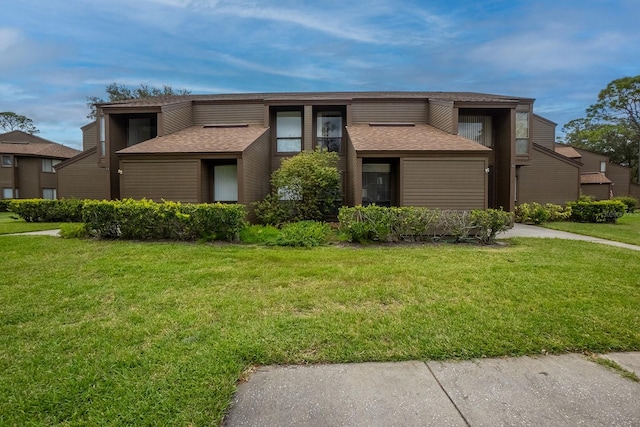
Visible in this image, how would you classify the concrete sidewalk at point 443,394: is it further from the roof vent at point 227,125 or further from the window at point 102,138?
the window at point 102,138

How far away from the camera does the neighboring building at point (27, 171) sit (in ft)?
94.1

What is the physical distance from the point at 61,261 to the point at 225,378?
596cm

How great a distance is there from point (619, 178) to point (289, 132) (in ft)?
112

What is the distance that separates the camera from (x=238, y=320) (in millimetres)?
3689

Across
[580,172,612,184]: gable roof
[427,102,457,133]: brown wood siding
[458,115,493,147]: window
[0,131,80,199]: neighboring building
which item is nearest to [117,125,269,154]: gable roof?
[427,102,457,133]: brown wood siding

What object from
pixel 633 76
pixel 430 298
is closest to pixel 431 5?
pixel 430 298

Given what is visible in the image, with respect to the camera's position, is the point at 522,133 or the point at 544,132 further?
the point at 544,132

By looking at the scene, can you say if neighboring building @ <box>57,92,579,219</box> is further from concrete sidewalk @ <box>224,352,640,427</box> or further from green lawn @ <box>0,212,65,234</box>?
concrete sidewalk @ <box>224,352,640,427</box>

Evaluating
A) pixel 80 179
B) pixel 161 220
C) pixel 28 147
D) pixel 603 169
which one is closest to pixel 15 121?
pixel 28 147

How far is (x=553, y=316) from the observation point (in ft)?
12.4

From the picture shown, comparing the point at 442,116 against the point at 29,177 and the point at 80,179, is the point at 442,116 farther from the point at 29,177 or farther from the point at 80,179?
the point at 29,177

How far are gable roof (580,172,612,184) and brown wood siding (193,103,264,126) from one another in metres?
27.0

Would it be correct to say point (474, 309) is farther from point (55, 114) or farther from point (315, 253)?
point (55, 114)

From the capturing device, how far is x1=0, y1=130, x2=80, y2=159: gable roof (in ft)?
95.0
